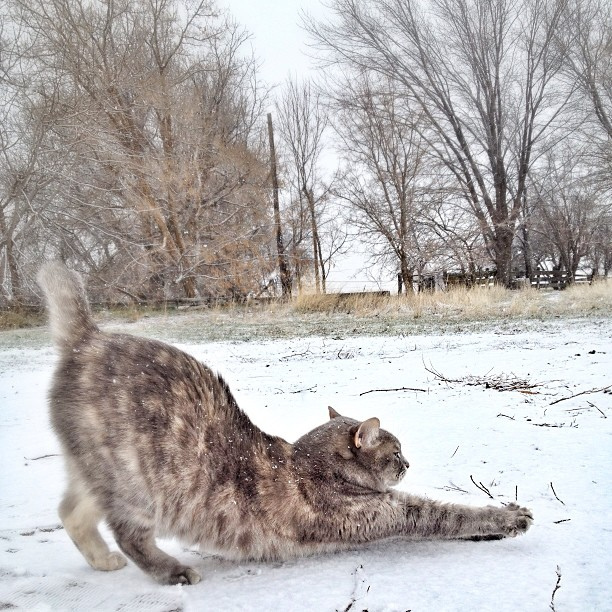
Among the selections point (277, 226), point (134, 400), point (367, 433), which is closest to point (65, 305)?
point (134, 400)

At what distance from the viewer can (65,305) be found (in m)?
1.78

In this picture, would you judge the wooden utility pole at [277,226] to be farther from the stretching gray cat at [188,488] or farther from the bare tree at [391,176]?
the stretching gray cat at [188,488]

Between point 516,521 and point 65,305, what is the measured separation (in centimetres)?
154

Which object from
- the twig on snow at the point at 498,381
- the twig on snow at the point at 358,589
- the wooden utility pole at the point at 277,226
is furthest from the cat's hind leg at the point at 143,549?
the wooden utility pole at the point at 277,226

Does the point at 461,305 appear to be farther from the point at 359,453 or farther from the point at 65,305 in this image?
the point at 65,305

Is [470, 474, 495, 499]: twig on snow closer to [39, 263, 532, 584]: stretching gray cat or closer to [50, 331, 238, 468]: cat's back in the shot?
[39, 263, 532, 584]: stretching gray cat

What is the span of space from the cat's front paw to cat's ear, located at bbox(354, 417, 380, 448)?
44cm

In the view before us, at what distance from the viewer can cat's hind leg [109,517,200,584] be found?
1.37 metres

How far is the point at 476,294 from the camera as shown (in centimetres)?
1018

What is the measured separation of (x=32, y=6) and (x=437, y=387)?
26.4 ft

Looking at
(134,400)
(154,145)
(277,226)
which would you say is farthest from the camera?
(277,226)

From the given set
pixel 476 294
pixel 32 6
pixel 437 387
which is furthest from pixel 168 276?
pixel 437 387

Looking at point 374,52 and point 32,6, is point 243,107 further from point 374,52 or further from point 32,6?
point 32,6

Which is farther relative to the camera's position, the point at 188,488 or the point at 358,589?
the point at 188,488
